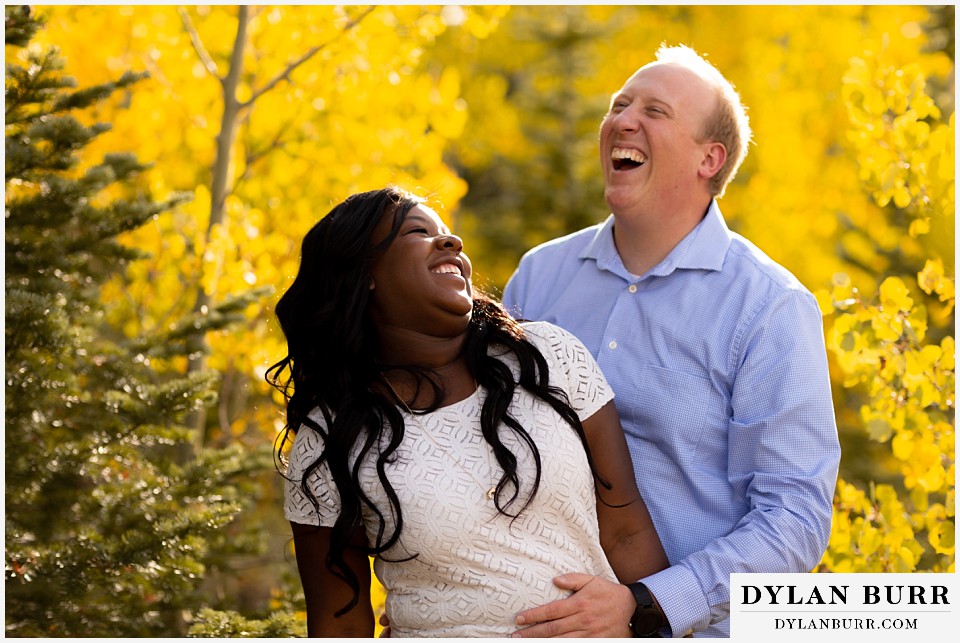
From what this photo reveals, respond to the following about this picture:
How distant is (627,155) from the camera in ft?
9.55

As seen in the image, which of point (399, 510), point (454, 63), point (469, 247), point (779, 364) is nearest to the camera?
point (399, 510)

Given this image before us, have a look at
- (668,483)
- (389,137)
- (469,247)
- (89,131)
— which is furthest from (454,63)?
(668,483)

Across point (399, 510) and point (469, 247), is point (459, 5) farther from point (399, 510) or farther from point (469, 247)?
point (469, 247)

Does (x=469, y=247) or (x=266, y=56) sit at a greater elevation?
(x=469, y=247)

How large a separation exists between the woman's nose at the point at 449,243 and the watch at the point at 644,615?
0.89 meters

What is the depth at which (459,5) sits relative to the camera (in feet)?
15.4

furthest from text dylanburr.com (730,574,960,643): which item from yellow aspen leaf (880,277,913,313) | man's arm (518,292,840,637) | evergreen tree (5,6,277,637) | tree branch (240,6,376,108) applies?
tree branch (240,6,376,108)

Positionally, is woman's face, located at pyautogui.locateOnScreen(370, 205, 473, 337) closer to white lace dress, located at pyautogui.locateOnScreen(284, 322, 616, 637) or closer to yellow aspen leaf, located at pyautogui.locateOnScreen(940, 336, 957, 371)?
white lace dress, located at pyautogui.locateOnScreen(284, 322, 616, 637)

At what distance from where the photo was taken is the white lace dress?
2.27 meters

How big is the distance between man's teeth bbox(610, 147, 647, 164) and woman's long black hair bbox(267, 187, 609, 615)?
627 mm

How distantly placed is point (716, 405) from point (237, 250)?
7.61ft

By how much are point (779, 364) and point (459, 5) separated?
8.88 ft

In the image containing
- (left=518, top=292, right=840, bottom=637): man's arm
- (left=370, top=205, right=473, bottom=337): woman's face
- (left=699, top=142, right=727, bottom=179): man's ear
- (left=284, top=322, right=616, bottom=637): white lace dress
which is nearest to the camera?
(left=284, top=322, right=616, bottom=637): white lace dress

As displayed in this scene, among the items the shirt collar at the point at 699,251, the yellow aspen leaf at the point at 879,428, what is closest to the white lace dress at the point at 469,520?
the shirt collar at the point at 699,251
